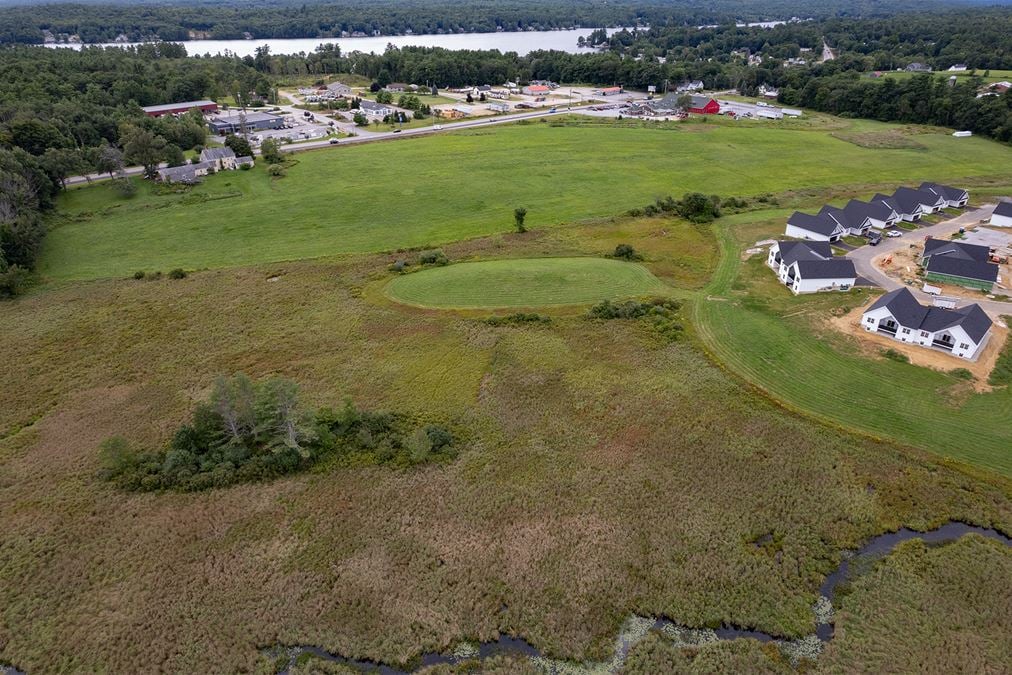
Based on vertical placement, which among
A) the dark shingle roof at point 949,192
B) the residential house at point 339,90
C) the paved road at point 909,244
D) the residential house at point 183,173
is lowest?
the paved road at point 909,244

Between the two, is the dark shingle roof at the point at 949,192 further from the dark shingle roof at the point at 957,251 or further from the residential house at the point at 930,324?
the residential house at the point at 930,324

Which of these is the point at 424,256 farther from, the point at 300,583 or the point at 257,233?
the point at 300,583

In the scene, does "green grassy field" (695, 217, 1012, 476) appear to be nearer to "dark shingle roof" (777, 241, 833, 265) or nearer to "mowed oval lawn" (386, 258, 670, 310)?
"dark shingle roof" (777, 241, 833, 265)

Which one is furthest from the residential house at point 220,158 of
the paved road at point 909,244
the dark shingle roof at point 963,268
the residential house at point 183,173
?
the dark shingle roof at point 963,268

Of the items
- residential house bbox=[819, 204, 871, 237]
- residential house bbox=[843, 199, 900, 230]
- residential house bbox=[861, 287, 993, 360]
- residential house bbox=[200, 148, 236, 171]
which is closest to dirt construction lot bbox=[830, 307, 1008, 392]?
residential house bbox=[861, 287, 993, 360]

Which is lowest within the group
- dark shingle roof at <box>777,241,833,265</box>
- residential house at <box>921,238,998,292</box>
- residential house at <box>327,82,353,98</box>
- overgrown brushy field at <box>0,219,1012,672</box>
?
overgrown brushy field at <box>0,219,1012,672</box>

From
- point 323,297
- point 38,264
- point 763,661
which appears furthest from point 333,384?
point 38,264

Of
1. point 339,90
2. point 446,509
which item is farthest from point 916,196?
point 339,90
